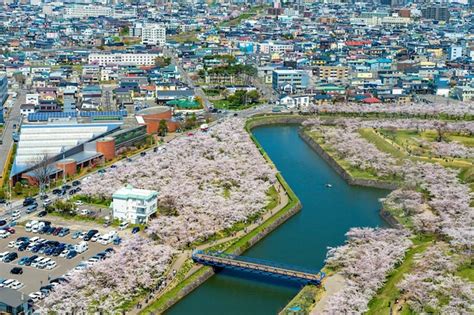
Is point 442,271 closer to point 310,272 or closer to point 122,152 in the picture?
point 310,272

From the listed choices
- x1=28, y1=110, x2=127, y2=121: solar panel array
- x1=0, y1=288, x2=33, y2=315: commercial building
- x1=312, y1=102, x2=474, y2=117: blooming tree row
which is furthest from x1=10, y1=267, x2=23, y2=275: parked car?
x1=312, y1=102, x2=474, y2=117: blooming tree row

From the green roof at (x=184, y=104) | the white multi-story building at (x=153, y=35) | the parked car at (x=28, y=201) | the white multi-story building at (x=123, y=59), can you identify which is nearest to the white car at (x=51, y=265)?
the parked car at (x=28, y=201)

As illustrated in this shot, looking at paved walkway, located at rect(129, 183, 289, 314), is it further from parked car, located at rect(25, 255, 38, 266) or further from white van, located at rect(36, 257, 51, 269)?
parked car, located at rect(25, 255, 38, 266)

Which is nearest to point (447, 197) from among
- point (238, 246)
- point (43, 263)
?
point (238, 246)

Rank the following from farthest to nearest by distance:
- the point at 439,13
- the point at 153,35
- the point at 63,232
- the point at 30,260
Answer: the point at 439,13 → the point at 153,35 → the point at 63,232 → the point at 30,260

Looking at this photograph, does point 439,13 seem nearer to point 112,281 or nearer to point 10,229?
point 10,229

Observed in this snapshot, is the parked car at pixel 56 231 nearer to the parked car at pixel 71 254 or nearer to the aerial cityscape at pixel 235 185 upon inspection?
the aerial cityscape at pixel 235 185
